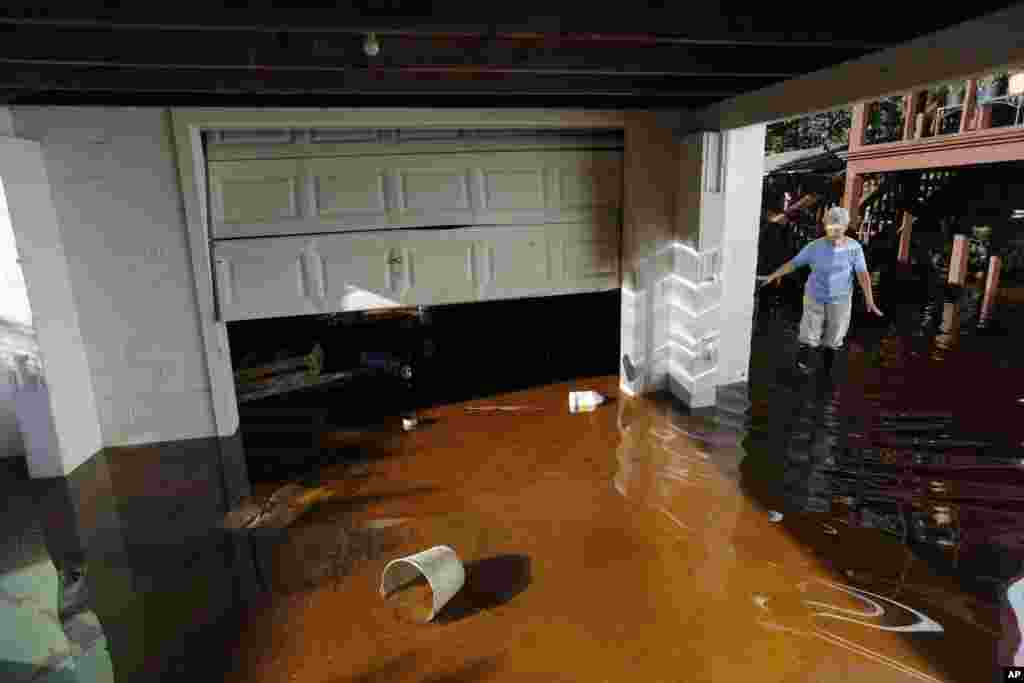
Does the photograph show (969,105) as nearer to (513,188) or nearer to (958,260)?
(958,260)

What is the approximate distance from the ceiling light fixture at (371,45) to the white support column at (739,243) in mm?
3391

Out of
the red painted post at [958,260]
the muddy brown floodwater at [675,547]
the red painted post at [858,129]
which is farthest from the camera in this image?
the red painted post at [858,129]

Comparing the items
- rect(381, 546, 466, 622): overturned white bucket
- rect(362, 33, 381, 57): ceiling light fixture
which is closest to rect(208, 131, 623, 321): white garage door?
rect(362, 33, 381, 57): ceiling light fixture

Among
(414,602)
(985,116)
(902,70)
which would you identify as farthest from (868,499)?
(985,116)

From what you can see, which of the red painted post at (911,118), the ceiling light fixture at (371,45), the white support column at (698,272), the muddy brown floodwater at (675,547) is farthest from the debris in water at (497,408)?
the red painted post at (911,118)

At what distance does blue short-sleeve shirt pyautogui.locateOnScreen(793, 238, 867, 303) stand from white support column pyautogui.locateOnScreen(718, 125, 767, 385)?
0.56 m

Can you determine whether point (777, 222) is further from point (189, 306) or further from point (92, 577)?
point (92, 577)

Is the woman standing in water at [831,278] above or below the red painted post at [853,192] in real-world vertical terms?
below

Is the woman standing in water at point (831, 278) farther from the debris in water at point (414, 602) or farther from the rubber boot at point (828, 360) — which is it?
the debris in water at point (414, 602)

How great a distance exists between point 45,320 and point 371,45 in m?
3.55

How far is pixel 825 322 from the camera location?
5945 millimetres

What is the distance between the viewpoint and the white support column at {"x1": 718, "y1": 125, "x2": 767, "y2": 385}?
5.83 meters

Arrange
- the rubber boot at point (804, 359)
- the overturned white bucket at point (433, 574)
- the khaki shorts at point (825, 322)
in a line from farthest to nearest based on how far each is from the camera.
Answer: the rubber boot at point (804, 359), the khaki shorts at point (825, 322), the overturned white bucket at point (433, 574)

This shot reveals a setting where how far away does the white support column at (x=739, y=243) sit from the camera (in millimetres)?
5828
